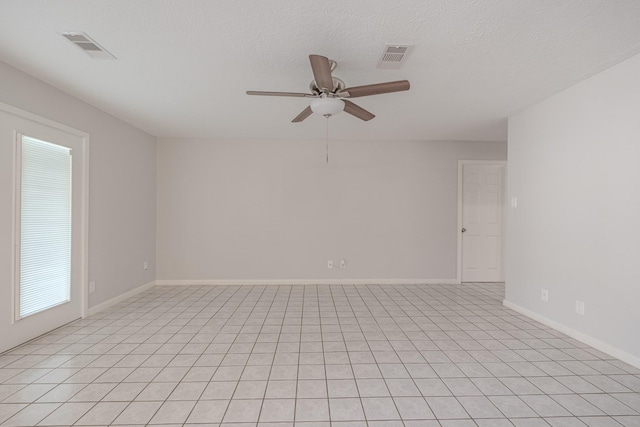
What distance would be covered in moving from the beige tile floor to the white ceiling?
7.92 ft

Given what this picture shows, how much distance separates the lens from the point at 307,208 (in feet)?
17.0

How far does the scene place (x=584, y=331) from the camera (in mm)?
2842

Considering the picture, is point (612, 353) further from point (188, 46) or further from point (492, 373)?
point (188, 46)

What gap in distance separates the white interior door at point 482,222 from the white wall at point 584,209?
149cm

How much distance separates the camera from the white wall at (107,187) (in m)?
2.59

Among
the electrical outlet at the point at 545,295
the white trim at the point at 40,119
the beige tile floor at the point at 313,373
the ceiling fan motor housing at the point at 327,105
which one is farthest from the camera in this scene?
the electrical outlet at the point at 545,295

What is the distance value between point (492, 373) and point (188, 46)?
10.9 feet

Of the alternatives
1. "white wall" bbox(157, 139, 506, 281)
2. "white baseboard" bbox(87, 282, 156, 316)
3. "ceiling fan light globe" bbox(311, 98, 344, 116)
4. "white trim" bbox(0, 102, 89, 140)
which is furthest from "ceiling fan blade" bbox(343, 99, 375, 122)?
"white baseboard" bbox(87, 282, 156, 316)

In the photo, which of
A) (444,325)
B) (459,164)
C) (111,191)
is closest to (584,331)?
(444,325)

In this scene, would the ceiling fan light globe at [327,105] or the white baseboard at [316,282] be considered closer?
the ceiling fan light globe at [327,105]

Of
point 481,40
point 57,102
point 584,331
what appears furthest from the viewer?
point 57,102

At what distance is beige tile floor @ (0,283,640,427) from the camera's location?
6.00 ft

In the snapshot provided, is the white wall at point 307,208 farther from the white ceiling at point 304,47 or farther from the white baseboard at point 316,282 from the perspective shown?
the white ceiling at point 304,47

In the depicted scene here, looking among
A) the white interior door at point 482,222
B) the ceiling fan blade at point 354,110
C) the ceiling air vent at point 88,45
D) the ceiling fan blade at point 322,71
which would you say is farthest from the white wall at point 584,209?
the ceiling air vent at point 88,45
